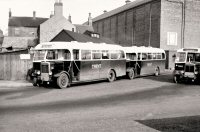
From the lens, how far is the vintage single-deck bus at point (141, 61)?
2356 cm

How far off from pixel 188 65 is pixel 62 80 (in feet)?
30.0

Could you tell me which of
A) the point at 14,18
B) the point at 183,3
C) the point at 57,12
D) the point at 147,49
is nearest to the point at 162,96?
the point at 147,49

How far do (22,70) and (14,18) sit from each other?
64.4m

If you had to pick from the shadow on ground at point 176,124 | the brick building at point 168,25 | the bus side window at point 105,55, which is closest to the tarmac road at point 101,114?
the shadow on ground at point 176,124

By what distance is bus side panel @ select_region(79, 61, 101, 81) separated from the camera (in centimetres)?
1793

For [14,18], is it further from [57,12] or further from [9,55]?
[9,55]

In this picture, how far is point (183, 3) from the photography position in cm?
4372

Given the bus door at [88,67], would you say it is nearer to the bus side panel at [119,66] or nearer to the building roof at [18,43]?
the bus side panel at [119,66]

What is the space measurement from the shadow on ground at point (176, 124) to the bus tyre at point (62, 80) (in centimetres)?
914

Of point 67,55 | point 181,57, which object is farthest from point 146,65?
point 67,55

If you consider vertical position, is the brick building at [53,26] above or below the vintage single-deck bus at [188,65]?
above

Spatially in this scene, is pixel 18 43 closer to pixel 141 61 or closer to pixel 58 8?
pixel 58 8

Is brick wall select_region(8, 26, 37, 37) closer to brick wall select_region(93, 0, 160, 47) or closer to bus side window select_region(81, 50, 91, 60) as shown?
brick wall select_region(93, 0, 160, 47)

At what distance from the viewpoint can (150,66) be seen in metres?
25.5
